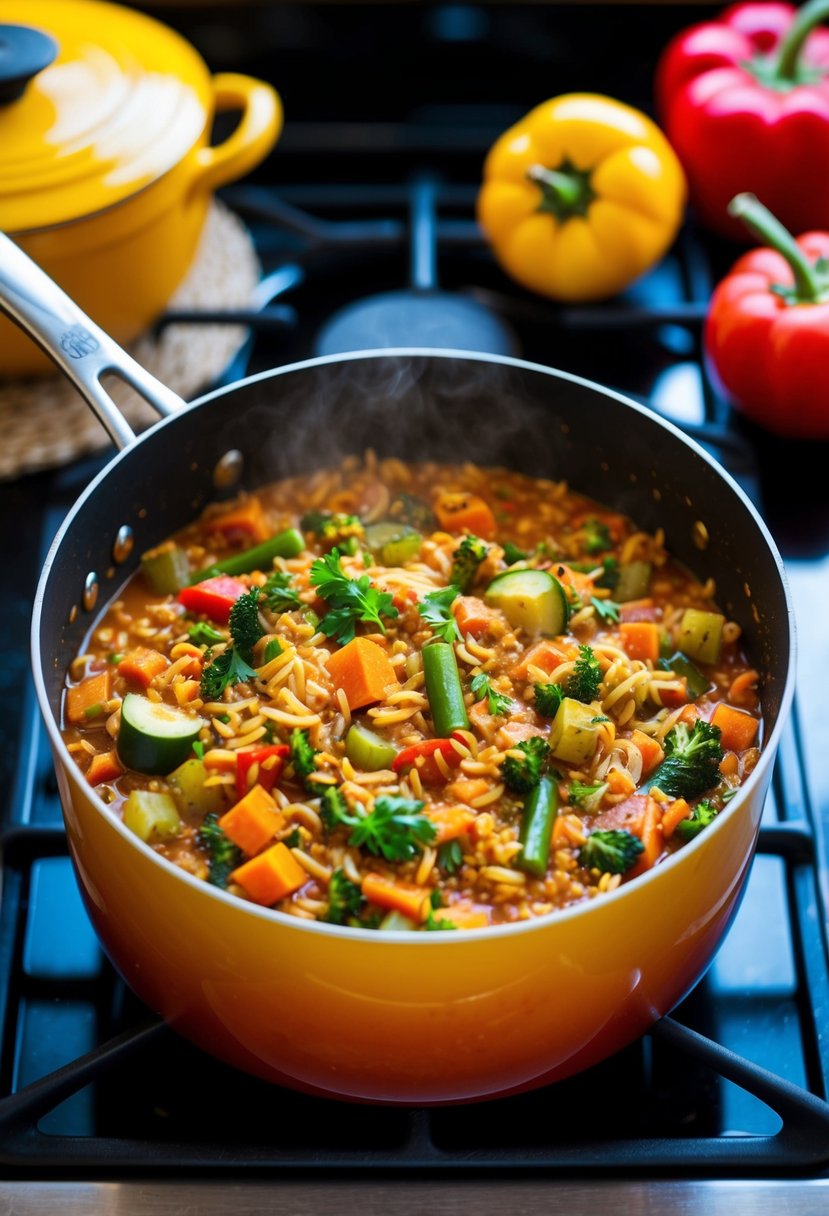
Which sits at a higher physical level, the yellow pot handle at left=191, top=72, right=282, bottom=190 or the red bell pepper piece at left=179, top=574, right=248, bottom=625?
the yellow pot handle at left=191, top=72, right=282, bottom=190

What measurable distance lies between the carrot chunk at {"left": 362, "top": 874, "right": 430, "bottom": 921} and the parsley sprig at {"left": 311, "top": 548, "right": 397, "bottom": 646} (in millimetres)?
500

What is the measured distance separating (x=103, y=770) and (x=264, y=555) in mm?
557

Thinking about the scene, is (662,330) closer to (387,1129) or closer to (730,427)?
(730,427)

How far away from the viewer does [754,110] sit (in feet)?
10.3

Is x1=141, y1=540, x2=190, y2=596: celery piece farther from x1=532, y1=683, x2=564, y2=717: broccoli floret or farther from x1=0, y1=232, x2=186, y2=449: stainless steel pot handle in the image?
x1=532, y1=683, x2=564, y2=717: broccoli floret

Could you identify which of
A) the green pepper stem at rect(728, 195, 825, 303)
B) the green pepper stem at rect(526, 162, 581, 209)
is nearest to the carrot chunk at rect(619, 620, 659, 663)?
the green pepper stem at rect(728, 195, 825, 303)

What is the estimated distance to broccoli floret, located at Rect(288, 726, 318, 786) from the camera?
202 cm

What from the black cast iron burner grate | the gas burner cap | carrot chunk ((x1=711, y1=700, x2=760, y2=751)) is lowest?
the black cast iron burner grate

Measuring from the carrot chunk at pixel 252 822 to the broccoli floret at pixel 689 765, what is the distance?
1.94ft

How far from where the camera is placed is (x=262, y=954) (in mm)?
1611

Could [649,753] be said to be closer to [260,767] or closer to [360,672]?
[360,672]

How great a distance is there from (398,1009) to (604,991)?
0.28 m

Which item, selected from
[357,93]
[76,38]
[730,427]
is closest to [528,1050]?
[730,427]

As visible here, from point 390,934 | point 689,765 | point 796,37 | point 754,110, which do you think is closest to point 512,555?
point 689,765
